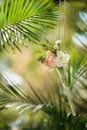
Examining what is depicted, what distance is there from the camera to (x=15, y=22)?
1130mm

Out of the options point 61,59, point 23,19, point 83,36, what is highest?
point 23,19

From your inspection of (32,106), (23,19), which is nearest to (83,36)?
(23,19)

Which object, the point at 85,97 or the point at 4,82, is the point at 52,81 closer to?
the point at 85,97

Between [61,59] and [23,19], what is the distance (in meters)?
0.21

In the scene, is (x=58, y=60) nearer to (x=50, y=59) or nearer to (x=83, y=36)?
(x=50, y=59)

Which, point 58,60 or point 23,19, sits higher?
point 23,19

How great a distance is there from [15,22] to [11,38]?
61mm

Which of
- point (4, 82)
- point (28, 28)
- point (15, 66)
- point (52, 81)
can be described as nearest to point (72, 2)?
point (52, 81)

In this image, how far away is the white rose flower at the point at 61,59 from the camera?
1061 millimetres

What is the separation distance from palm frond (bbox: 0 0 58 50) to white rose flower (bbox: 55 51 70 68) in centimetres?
Answer: 12

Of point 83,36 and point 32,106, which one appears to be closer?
point 32,106

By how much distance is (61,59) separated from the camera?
1.06 m

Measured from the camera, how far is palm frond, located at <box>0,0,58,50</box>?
112cm

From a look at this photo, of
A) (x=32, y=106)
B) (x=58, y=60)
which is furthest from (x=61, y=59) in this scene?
(x=32, y=106)
